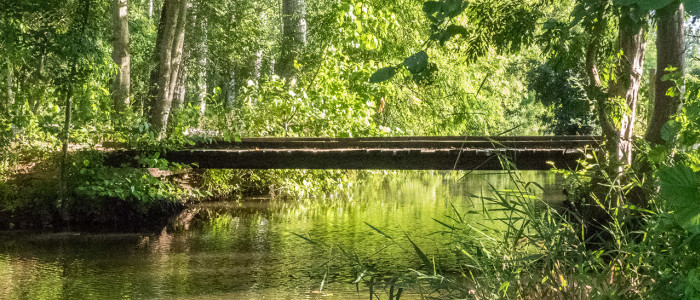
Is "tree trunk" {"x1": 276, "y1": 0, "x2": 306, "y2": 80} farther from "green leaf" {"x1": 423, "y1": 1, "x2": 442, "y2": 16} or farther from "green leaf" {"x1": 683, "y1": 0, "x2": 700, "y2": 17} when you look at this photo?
"green leaf" {"x1": 683, "y1": 0, "x2": 700, "y2": 17}

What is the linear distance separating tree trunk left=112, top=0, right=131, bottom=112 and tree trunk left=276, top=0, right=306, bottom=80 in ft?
15.0

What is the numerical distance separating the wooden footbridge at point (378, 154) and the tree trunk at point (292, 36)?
533 cm

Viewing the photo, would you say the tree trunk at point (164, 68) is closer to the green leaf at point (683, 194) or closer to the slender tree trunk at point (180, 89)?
the slender tree trunk at point (180, 89)

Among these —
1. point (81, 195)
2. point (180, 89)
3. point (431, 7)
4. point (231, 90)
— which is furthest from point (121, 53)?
point (231, 90)

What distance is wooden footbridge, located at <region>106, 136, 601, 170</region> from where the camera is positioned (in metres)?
9.72

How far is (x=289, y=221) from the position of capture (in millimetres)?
10875

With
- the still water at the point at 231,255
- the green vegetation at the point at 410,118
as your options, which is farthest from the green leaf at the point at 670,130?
the still water at the point at 231,255

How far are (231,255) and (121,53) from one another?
248 inches

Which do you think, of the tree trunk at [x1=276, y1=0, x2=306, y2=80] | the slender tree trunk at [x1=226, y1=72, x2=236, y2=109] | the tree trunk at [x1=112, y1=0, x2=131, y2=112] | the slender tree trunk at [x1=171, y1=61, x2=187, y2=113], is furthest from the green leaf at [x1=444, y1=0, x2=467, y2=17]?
Answer: the slender tree trunk at [x1=226, y1=72, x2=236, y2=109]

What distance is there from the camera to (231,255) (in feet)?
27.5

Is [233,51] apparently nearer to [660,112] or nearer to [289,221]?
[289,221]

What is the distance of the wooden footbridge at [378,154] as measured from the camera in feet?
31.9

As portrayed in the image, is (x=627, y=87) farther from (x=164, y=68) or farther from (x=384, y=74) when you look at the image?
(x=384, y=74)

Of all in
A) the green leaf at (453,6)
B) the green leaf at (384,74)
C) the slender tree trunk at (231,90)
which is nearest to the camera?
the green leaf at (384,74)
